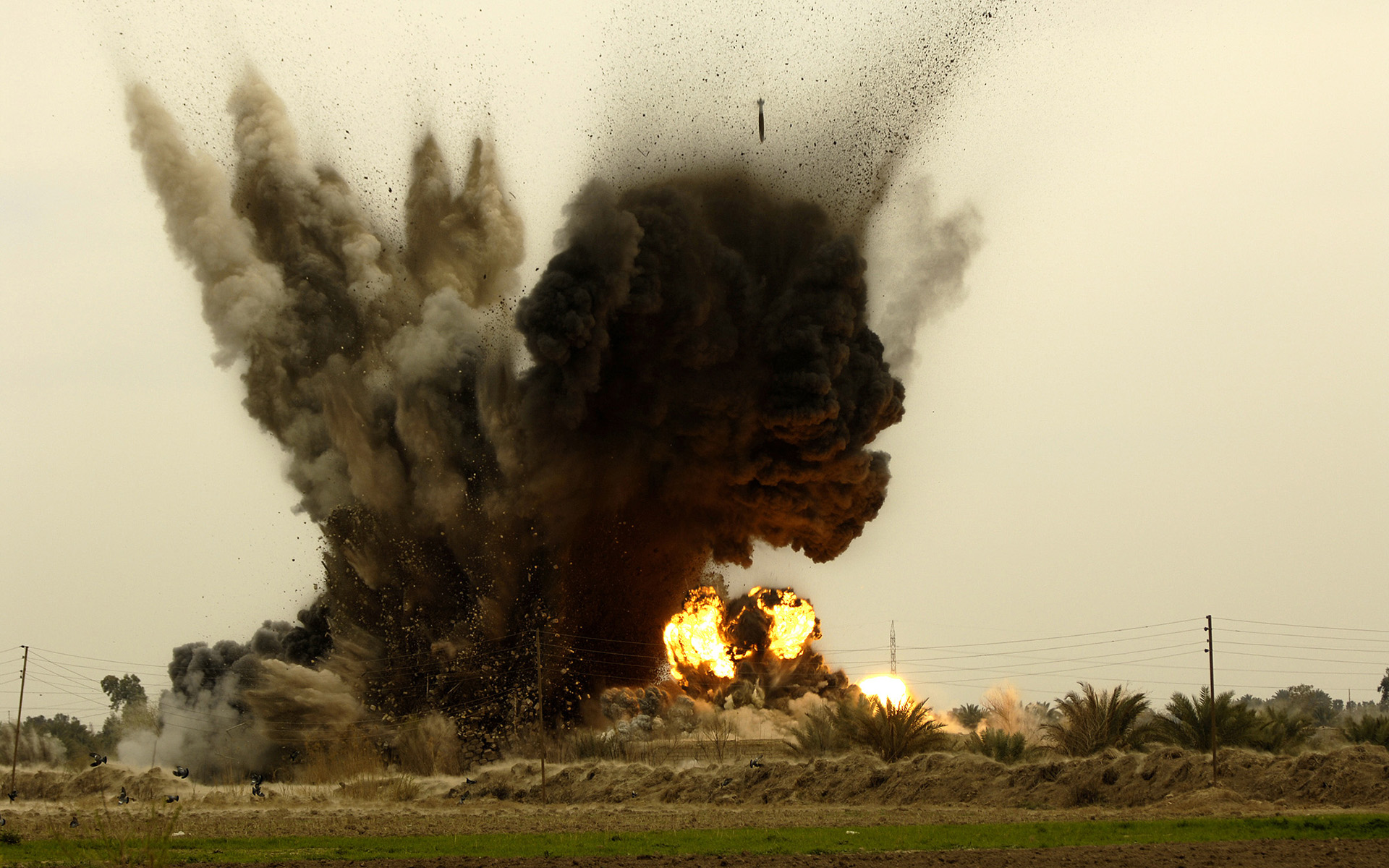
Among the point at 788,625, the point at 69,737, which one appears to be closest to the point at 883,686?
the point at 788,625

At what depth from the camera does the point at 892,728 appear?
53438mm

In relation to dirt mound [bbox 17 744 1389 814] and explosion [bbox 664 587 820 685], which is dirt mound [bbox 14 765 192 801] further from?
explosion [bbox 664 587 820 685]

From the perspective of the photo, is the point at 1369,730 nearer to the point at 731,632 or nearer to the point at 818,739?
the point at 818,739

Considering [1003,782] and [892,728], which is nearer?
[1003,782]

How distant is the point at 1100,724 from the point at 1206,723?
3.81m

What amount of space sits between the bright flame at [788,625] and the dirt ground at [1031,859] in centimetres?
4401

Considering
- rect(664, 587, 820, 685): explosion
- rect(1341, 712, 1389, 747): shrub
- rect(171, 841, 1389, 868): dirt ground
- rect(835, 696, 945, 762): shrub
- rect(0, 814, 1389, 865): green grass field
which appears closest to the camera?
rect(171, 841, 1389, 868): dirt ground

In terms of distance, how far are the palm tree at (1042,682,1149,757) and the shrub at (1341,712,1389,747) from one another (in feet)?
23.6

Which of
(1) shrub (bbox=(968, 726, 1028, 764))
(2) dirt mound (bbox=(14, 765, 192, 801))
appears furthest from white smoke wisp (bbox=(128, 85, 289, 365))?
(1) shrub (bbox=(968, 726, 1028, 764))

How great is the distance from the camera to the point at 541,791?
168ft

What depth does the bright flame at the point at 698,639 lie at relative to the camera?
74188 mm

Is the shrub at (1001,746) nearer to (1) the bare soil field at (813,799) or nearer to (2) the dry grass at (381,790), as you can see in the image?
(1) the bare soil field at (813,799)

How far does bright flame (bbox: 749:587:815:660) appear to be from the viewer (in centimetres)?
7538

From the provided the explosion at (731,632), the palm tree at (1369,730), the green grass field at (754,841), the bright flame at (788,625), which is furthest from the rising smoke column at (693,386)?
the green grass field at (754,841)
